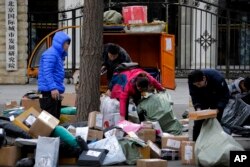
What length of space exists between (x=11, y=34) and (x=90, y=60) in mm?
9589

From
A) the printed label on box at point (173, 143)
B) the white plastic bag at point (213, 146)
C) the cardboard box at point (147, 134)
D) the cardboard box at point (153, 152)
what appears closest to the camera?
the white plastic bag at point (213, 146)

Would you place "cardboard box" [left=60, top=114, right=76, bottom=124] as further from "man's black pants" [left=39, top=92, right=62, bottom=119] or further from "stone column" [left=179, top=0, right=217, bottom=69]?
"stone column" [left=179, top=0, right=217, bottom=69]

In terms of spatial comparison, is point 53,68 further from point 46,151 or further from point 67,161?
point 46,151

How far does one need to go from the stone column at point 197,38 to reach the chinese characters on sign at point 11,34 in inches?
209

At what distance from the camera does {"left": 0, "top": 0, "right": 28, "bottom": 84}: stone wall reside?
20.1m

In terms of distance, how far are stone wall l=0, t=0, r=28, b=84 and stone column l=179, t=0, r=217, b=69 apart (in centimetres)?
504

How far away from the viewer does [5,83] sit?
65.8 feet

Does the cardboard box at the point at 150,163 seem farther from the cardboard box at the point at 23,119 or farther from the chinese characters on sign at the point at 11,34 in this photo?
the chinese characters on sign at the point at 11,34

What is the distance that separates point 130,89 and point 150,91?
1.58 feet

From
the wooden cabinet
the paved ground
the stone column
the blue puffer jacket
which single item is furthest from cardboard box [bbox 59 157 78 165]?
the stone column

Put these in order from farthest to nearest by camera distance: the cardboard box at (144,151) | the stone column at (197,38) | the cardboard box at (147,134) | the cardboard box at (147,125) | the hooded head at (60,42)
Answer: the stone column at (197,38)
the hooded head at (60,42)
the cardboard box at (147,125)
the cardboard box at (147,134)
the cardboard box at (144,151)

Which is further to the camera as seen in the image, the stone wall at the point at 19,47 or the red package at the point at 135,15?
the stone wall at the point at 19,47

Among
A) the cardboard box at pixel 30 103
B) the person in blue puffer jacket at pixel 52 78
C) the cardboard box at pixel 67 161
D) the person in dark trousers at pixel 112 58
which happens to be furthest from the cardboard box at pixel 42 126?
the person in dark trousers at pixel 112 58

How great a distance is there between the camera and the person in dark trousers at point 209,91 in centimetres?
935
